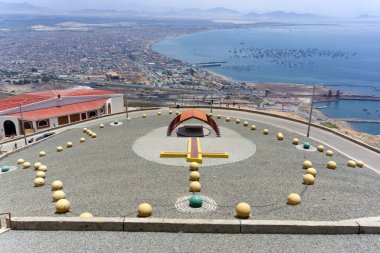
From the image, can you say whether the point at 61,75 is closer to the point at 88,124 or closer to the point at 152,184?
the point at 88,124

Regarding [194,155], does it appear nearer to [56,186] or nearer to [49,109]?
[56,186]

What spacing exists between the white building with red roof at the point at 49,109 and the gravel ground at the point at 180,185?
18188 millimetres

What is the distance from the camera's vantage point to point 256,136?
33688 mm

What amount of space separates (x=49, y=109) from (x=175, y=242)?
142 ft

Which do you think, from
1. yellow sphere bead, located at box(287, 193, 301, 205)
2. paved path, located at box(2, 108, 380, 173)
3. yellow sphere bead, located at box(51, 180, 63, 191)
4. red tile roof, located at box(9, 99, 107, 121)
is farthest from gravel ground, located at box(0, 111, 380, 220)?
red tile roof, located at box(9, 99, 107, 121)

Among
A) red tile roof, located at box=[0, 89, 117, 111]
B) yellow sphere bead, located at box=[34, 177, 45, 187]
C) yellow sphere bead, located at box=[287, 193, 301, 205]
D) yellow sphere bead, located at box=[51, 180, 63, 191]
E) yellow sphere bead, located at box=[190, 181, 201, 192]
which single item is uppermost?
yellow sphere bead, located at box=[287, 193, 301, 205]

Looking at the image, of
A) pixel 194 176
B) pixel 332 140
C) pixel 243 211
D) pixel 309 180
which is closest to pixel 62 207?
pixel 194 176

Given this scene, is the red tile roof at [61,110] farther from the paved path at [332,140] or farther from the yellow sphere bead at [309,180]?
the yellow sphere bead at [309,180]

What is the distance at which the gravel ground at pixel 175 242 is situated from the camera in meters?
12.6

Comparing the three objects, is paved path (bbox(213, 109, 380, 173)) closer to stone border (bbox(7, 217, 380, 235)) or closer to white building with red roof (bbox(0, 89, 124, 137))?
stone border (bbox(7, 217, 380, 235))

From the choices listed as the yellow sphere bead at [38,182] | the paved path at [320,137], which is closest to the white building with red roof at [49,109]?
the paved path at [320,137]

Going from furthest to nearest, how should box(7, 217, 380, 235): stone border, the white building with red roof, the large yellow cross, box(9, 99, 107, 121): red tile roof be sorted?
box(9, 99, 107, 121): red tile roof
the white building with red roof
the large yellow cross
box(7, 217, 380, 235): stone border

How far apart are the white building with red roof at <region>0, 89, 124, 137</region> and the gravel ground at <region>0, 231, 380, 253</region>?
34420 millimetres

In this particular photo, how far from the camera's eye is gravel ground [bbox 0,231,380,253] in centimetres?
1263
